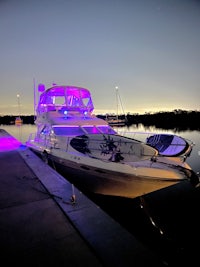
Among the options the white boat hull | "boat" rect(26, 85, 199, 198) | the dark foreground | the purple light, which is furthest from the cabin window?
the purple light

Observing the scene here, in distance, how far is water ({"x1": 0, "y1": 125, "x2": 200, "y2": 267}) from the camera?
4982 millimetres

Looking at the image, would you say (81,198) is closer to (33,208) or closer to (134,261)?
(33,208)

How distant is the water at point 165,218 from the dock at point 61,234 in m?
1.48

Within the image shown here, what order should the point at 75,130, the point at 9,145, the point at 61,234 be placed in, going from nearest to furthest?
1. the point at 61,234
2. the point at 75,130
3. the point at 9,145

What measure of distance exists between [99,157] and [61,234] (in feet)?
14.2

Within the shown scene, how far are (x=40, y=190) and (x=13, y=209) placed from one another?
1.11 meters

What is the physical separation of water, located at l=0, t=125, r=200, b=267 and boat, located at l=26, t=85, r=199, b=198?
801 mm

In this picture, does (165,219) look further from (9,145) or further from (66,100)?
(9,145)

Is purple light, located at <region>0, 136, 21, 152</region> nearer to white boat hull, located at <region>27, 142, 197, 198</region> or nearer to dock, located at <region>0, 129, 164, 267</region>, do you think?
white boat hull, located at <region>27, 142, 197, 198</region>

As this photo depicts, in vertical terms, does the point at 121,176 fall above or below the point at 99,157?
below

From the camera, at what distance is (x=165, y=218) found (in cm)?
665

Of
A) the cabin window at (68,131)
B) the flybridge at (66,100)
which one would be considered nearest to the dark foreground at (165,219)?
the cabin window at (68,131)

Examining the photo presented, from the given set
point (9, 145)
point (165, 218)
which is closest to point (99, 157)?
point (165, 218)

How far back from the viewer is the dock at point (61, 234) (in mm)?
2531
